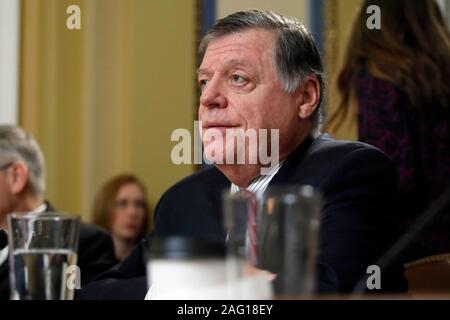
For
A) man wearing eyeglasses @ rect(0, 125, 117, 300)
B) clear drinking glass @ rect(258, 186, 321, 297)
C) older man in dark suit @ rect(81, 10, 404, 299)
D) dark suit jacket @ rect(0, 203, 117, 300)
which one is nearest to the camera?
clear drinking glass @ rect(258, 186, 321, 297)

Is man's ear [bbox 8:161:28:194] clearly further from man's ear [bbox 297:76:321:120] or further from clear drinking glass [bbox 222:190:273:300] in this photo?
clear drinking glass [bbox 222:190:273:300]

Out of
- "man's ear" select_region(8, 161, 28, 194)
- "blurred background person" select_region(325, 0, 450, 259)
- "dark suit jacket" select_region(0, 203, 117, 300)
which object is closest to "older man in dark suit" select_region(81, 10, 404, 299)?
"dark suit jacket" select_region(0, 203, 117, 300)

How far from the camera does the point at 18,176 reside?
106 inches

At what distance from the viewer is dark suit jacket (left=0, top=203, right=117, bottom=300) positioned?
8.18 ft

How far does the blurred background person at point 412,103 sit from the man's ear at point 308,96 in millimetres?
853

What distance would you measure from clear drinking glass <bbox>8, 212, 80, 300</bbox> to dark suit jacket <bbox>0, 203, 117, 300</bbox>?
1392mm

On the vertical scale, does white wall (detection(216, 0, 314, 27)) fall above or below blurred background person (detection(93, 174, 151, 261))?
above

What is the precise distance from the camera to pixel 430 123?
2.88 metres

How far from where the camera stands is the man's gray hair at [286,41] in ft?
6.35

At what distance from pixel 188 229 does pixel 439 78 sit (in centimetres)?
128

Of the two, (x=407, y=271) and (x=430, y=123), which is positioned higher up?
(x=430, y=123)

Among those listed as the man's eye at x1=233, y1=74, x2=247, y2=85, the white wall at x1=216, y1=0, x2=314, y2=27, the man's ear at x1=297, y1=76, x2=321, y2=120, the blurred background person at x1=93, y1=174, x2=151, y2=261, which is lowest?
the blurred background person at x1=93, y1=174, x2=151, y2=261

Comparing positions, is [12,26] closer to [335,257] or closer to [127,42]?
[127,42]
